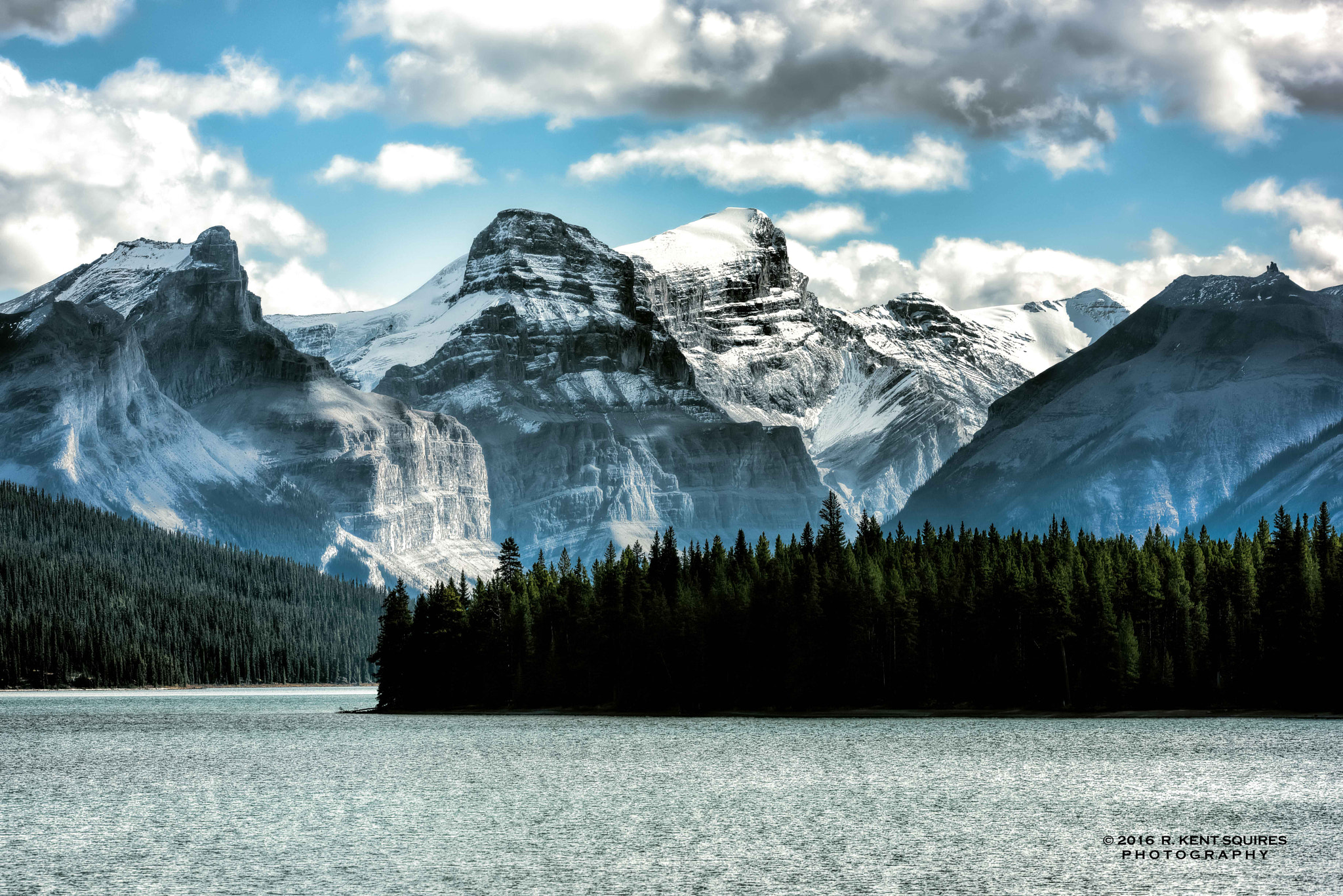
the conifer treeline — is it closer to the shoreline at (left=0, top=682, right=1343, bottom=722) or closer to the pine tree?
the pine tree

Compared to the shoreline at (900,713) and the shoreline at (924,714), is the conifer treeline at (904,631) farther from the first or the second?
the shoreline at (924,714)

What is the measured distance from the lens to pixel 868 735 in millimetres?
123000

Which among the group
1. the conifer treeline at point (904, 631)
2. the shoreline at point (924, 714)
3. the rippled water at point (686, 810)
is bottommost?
the rippled water at point (686, 810)

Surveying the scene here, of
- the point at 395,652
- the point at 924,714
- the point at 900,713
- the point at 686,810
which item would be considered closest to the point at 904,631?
the point at 900,713

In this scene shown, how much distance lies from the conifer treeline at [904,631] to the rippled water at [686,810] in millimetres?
9189

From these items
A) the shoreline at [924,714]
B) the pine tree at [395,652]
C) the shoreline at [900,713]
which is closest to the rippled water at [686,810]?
the shoreline at [924,714]

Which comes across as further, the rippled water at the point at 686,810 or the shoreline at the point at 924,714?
the shoreline at the point at 924,714

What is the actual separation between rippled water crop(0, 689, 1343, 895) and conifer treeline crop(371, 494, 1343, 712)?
30.1ft

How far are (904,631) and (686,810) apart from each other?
242 feet

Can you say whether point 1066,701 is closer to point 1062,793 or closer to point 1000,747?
point 1000,747

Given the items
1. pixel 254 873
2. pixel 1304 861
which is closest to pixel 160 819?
pixel 254 873

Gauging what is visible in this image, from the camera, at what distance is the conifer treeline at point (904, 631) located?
13638 cm

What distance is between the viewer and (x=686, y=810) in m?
76.3

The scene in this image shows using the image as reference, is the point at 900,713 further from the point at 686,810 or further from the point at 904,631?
the point at 686,810
